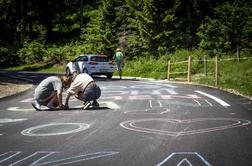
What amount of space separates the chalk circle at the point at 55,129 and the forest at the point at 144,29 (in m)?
19.1

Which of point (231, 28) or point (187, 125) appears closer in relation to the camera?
point (187, 125)

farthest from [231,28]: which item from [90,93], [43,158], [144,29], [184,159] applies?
[43,158]

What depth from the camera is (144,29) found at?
36.9 metres

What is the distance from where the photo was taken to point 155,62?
33125mm

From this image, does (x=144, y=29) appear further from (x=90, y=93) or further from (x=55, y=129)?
(x=55, y=129)

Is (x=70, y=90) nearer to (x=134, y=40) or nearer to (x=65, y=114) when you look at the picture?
(x=65, y=114)

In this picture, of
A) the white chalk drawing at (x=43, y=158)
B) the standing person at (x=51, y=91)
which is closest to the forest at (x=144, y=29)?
the standing person at (x=51, y=91)

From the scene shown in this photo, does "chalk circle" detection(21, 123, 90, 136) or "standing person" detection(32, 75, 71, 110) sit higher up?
"standing person" detection(32, 75, 71, 110)

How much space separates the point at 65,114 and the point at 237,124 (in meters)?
4.14

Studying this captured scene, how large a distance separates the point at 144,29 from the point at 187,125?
29259 millimetres

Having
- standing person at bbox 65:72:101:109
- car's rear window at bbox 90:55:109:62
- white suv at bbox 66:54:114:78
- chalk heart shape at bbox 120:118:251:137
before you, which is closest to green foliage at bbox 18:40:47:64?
white suv at bbox 66:54:114:78

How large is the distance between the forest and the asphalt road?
1692cm

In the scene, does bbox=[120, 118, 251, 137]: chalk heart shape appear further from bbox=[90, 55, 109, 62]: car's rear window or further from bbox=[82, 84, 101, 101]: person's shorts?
bbox=[90, 55, 109, 62]: car's rear window

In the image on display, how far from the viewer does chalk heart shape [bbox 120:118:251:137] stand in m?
7.50
